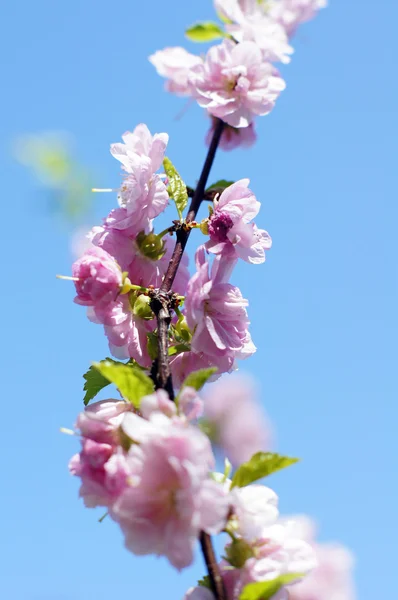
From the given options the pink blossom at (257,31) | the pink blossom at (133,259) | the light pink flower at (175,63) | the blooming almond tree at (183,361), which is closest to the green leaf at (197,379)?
the blooming almond tree at (183,361)

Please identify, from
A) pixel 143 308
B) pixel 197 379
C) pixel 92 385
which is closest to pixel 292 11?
pixel 143 308

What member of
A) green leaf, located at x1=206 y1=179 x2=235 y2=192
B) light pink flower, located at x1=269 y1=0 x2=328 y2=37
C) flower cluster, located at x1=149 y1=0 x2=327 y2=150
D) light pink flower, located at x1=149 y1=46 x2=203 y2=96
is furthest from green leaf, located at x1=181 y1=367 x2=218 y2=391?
light pink flower, located at x1=269 y1=0 x2=328 y2=37

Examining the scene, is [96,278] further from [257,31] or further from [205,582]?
[257,31]

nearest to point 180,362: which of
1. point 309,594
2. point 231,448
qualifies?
point 309,594

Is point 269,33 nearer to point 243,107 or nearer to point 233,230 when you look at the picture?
point 243,107

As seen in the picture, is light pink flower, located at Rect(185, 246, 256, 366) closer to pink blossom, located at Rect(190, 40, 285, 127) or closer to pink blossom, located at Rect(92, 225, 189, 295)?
pink blossom, located at Rect(92, 225, 189, 295)

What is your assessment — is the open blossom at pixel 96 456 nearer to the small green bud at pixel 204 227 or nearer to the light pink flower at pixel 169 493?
the light pink flower at pixel 169 493
